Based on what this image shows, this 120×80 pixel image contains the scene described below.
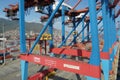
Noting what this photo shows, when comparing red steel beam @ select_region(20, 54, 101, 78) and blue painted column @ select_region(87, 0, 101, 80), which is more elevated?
blue painted column @ select_region(87, 0, 101, 80)

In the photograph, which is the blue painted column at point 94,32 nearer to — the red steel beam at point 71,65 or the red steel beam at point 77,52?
the red steel beam at point 71,65

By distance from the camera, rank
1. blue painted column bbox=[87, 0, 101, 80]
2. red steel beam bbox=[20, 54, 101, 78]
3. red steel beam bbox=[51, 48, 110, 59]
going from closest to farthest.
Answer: blue painted column bbox=[87, 0, 101, 80], red steel beam bbox=[20, 54, 101, 78], red steel beam bbox=[51, 48, 110, 59]

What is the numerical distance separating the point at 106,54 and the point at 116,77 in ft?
13.1

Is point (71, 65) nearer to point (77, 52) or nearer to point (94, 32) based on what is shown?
point (94, 32)

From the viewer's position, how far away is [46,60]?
11.1 metres

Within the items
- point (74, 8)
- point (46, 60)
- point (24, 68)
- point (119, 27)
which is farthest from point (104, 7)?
point (119, 27)

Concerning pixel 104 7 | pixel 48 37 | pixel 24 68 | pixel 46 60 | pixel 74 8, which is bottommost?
pixel 24 68

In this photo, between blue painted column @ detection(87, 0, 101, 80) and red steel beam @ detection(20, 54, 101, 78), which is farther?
red steel beam @ detection(20, 54, 101, 78)

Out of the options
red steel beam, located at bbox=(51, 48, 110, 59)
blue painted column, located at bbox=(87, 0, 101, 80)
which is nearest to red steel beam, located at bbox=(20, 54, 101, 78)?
blue painted column, located at bbox=(87, 0, 101, 80)

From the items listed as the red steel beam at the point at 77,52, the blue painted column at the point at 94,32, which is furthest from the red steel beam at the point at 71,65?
the red steel beam at the point at 77,52

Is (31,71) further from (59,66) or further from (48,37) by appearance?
(59,66)

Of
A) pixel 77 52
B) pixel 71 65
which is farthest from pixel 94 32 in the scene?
pixel 77 52

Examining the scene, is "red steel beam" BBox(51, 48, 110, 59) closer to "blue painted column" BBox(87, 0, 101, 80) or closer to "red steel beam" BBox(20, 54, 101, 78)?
"red steel beam" BBox(20, 54, 101, 78)

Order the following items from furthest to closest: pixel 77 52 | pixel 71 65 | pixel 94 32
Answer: pixel 77 52 < pixel 71 65 < pixel 94 32
